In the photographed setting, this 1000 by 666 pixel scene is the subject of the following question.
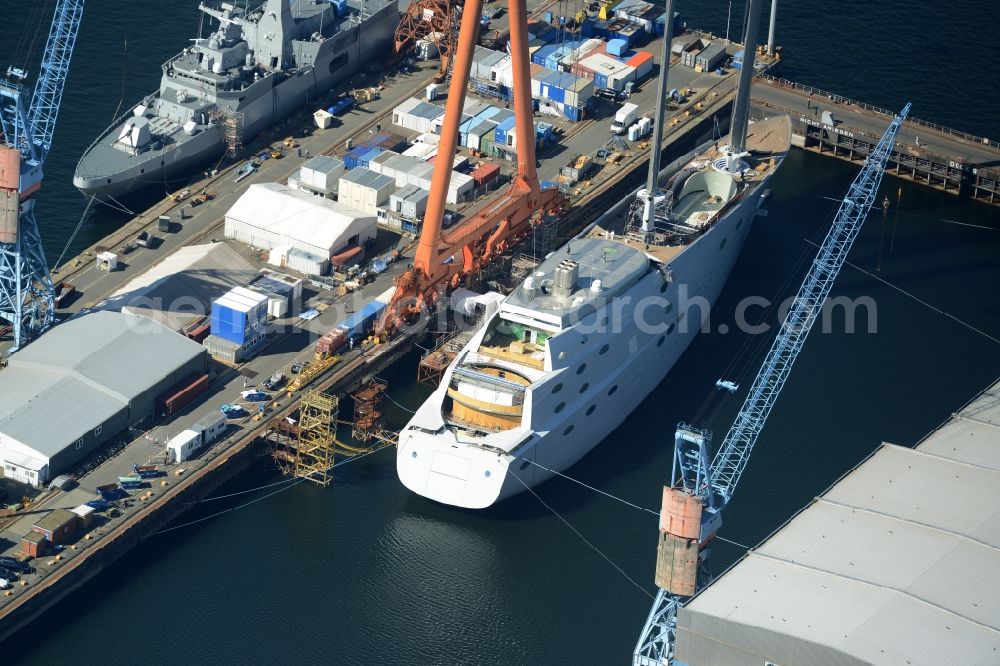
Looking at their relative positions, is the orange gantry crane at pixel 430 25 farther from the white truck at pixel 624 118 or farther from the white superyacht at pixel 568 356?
the white superyacht at pixel 568 356

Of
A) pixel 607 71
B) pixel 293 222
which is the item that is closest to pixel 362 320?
pixel 293 222

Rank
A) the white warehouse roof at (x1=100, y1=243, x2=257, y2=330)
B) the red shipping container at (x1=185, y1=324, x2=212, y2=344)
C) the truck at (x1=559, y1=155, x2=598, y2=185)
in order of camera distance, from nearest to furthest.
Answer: the red shipping container at (x1=185, y1=324, x2=212, y2=344)
the white warehouse roof at (x1=100, y1=243, x2=257, y2=330)
the truck at (x1=559, y1=155, x2=598, y2=185)

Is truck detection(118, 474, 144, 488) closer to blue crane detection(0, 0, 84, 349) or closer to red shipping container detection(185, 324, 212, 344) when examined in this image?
red shipping container detection(185, 324, 212, 344)

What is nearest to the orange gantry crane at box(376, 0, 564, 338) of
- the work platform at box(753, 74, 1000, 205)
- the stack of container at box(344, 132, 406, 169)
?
the stack of container at box(344, 132, 406, 169)

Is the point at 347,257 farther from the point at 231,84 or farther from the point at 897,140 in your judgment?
the point at 897,140

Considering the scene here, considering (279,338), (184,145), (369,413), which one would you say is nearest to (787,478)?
(369,413)

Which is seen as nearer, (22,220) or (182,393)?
(182,393)

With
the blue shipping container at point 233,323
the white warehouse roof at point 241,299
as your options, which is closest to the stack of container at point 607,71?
the white warehouse roof at point 241,299
